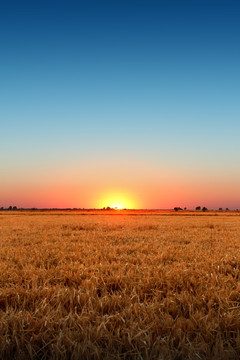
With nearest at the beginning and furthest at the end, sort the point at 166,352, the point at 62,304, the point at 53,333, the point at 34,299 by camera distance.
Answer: the point at 166,352
the point at 53,333
the point at 62,304
the point at 34,299

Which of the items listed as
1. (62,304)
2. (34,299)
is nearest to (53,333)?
(62,304)

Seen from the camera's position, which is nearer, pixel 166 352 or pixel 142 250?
pixel 166 352

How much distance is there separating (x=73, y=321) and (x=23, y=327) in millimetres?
526

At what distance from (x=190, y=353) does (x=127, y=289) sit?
178 centimetres

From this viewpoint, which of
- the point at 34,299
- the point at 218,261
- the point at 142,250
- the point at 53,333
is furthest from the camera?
the point at 142,250

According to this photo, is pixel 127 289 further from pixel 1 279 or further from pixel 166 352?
pixel 1 279

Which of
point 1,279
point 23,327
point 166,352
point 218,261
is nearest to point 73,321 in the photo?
point 23,327

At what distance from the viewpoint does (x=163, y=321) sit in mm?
2793

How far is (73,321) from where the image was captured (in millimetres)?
2770

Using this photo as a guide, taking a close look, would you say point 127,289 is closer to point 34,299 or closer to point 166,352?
point 34,299

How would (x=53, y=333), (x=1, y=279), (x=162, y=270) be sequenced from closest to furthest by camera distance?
(x=53, y=333) → (x=1, y=279) → (x=162, y=270)

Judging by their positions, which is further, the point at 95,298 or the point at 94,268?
the point at 94,268

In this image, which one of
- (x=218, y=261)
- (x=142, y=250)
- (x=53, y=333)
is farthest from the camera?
(x=142, y=250)

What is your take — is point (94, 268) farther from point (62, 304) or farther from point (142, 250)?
point (142, 250)
